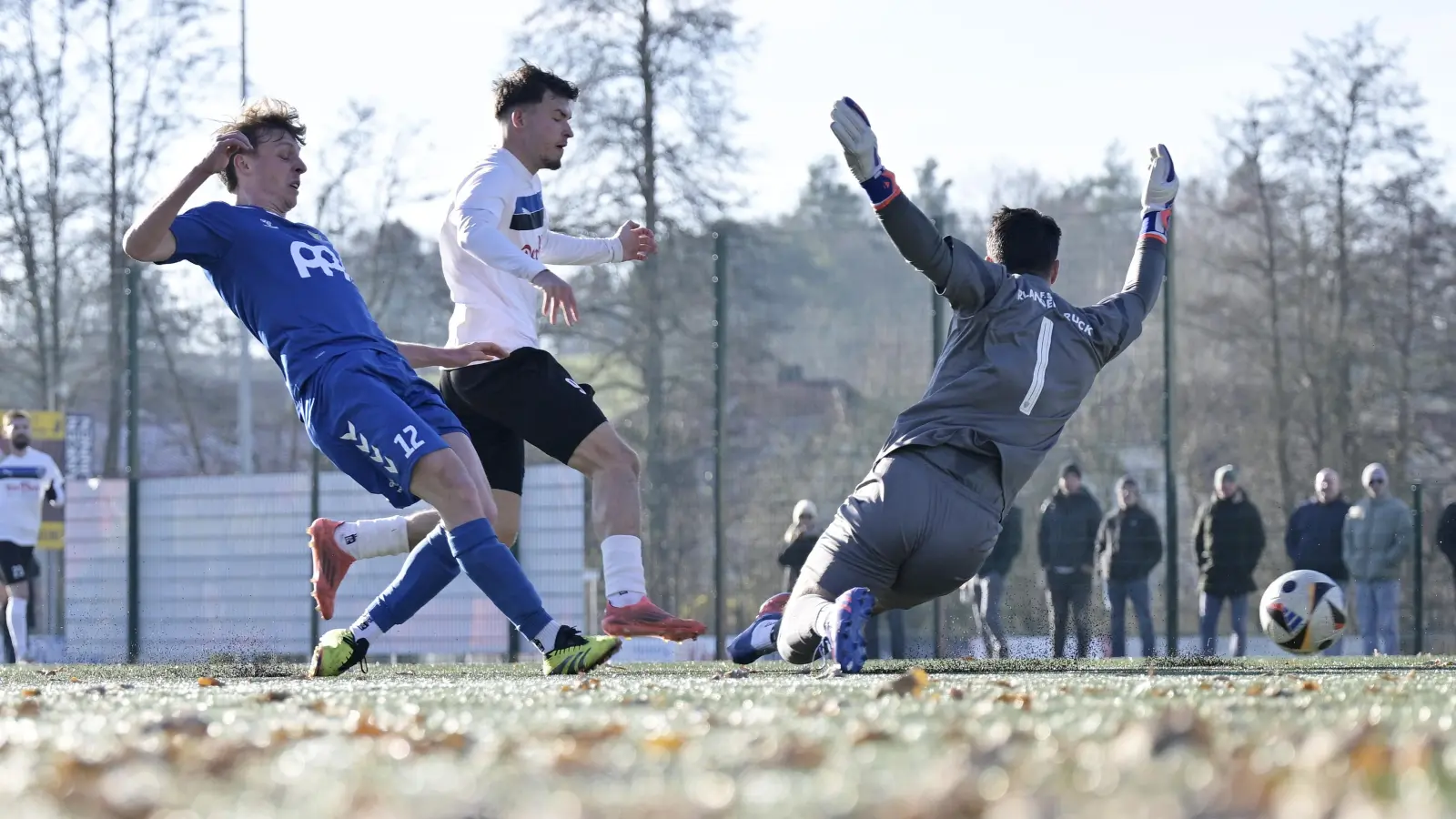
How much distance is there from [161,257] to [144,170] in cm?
2111

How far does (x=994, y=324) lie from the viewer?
6.25 meters

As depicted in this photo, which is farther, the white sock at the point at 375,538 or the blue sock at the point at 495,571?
the white sock at the point at 375,538

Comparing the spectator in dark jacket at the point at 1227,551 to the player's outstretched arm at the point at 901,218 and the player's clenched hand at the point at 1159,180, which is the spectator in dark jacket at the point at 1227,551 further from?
the player's outstretched arm at the point at 901,218

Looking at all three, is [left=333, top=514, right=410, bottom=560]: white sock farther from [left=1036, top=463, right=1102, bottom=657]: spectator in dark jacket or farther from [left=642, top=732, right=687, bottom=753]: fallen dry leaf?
[left=1036, top=463, right=1102, bottom=657]: spectator in dark jacket

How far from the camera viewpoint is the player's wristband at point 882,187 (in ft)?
19.7

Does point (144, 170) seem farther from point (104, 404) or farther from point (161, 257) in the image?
point (161, 257)

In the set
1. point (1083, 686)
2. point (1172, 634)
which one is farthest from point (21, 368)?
point (1083, 686)

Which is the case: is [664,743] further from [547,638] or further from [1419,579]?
[1419,579]

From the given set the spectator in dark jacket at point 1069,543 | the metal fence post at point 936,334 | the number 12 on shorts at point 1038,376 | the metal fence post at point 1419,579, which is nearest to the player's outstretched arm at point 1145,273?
the number 12 on shorts at point 1038,376

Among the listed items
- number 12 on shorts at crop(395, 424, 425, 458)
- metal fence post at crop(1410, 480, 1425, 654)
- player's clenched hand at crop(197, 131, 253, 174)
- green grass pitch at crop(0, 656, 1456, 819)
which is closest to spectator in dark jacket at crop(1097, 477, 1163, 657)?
metal fence post at crop(1410, 480, 1425, 654)

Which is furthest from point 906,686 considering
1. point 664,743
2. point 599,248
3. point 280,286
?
point 599,248

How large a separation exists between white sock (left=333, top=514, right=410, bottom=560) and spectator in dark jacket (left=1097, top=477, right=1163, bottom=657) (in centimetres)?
730

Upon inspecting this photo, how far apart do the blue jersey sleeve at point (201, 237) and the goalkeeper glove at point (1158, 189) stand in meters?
3.26

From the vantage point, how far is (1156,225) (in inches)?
286
